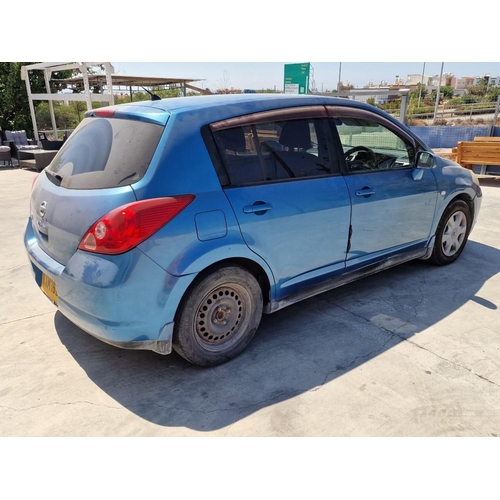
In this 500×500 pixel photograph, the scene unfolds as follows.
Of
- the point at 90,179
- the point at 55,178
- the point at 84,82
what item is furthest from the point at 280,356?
the point at 84,82

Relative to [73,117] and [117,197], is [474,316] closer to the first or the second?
[117,197]

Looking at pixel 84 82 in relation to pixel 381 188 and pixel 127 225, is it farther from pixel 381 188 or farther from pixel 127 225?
pixel 127 225

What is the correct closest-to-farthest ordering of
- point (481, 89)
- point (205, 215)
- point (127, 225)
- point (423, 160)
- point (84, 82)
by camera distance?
point (127, 225), point (205, 215), point (423, 160), point (84, 82), point (481, 89)

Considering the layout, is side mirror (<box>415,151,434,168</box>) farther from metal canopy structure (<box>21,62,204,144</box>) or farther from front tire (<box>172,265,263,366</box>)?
metal canopy structure (<box>21,62,204,144</box>)

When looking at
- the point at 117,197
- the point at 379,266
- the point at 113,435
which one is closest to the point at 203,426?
the point at 113,435

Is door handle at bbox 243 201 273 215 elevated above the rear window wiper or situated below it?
below

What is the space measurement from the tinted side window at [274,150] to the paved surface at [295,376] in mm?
1272

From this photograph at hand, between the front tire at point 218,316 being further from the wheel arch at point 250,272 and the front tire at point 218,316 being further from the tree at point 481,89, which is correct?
the tree at point 481,89

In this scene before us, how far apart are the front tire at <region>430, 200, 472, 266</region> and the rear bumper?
10.3 feet

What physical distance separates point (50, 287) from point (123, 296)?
75 centimetres

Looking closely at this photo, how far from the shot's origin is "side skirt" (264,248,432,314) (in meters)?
3.24

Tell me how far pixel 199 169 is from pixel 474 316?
269 centimetres

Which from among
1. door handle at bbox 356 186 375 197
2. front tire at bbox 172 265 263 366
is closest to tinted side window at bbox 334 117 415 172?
door handle at bbox 356 186 375 197

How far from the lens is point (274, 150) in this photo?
10.1ft
